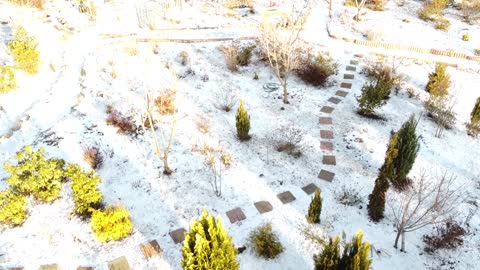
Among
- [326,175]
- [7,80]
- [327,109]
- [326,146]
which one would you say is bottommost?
[326,175]

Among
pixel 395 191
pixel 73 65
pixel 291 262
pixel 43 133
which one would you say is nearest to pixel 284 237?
pixel 291 262

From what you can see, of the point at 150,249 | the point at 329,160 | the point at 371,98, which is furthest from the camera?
the point at 371,98

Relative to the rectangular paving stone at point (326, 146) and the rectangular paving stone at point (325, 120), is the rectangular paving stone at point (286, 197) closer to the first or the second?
the rectangular paving stone at point (326, 146)

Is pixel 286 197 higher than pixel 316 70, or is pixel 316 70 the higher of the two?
pixel 316 70

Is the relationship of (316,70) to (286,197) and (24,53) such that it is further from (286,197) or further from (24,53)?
(24,53)

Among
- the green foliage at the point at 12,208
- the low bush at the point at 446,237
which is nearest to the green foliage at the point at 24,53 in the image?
the green foliage at the point at 12,208

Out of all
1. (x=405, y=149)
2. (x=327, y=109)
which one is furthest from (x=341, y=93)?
(x=405, y=149)

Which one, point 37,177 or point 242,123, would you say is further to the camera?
point 242,123

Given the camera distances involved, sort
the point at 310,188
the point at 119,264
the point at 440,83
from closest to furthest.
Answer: the point at 119,264
the point at 310,188
the point at 440,83
